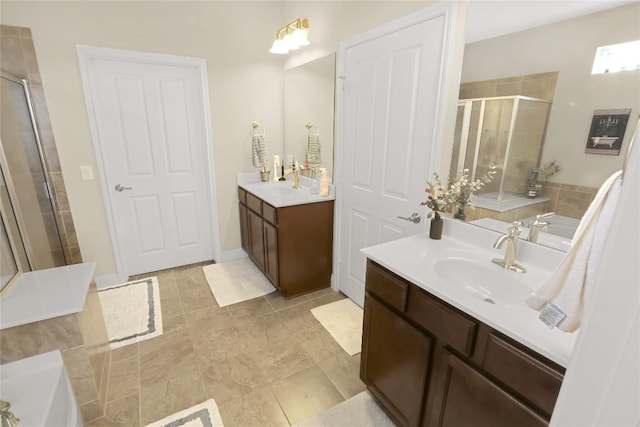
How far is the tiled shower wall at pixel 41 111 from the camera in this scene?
2184 millimetres

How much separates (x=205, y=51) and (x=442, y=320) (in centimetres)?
301

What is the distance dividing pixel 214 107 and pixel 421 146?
215 centimetres

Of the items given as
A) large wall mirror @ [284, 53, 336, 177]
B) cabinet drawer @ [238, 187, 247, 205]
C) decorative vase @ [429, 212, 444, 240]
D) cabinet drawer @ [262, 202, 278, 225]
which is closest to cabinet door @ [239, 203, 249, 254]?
cabinet drawer @ [238, 187, 247, 205]

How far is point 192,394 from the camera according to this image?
5.70 feet

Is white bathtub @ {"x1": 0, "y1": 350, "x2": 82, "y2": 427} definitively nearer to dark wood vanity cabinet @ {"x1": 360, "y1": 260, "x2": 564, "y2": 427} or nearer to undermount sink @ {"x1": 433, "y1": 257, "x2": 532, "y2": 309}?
dark wood vanity cabinet @ {"x1": 360, "y1": 260, "x2": 564, "y2": 427}

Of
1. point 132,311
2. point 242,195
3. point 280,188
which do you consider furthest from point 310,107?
point 132,311

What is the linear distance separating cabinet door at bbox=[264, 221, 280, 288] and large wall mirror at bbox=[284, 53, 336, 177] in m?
0.72

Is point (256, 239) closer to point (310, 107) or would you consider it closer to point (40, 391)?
point (310, 107)

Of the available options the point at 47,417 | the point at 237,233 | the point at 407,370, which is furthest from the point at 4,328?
the point at 237,233

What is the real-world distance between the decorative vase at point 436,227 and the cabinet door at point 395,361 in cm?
52

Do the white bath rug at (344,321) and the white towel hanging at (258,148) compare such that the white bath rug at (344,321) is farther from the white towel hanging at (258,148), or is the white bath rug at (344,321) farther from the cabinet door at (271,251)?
the white towel hanging at (258,148)

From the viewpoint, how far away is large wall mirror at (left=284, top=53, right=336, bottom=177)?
101 inches

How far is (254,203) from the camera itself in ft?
9.45

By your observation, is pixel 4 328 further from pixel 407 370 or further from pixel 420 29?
pixel 420 29
